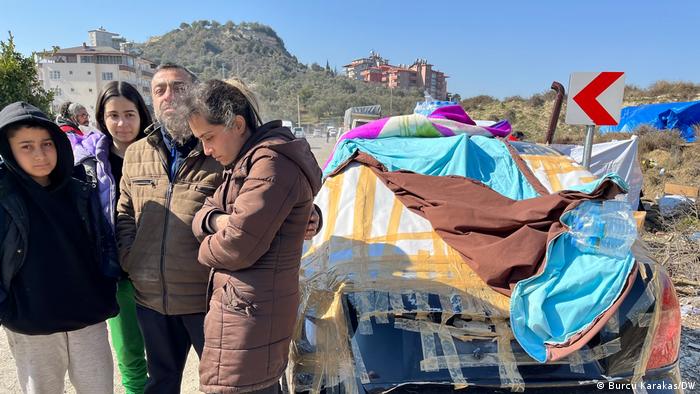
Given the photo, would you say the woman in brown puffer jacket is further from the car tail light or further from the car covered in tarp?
the car tail light

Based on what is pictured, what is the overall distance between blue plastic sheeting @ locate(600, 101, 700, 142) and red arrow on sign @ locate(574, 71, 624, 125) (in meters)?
14.6

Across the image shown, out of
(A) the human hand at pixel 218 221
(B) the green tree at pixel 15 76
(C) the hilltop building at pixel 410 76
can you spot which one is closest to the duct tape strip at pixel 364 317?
(A) the human hand at pixel 218 221

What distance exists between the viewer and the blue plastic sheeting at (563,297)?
1.66 meters

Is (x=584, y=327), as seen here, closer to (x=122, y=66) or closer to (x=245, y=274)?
(x=245, y=274)

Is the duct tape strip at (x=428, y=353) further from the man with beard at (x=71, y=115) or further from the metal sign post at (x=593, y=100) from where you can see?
the man with beard at (x=71, y=115)

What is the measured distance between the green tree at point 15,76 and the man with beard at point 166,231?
43.1 ft

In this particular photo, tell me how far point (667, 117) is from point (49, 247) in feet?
65.3

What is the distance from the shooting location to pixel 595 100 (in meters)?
3.44

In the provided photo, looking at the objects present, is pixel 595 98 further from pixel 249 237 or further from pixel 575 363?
pixel 249 237

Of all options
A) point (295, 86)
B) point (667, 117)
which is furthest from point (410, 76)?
point (667, 117)

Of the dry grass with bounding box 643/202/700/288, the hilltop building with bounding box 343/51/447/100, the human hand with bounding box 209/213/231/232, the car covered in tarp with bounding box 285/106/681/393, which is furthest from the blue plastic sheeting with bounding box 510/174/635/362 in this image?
the hilltop building with bounding box 343/51/447/100

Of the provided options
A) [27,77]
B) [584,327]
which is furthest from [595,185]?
[27,77]

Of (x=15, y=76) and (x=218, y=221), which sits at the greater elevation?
(x=15, y=76)

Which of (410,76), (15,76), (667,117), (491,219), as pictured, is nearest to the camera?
(491,219)
